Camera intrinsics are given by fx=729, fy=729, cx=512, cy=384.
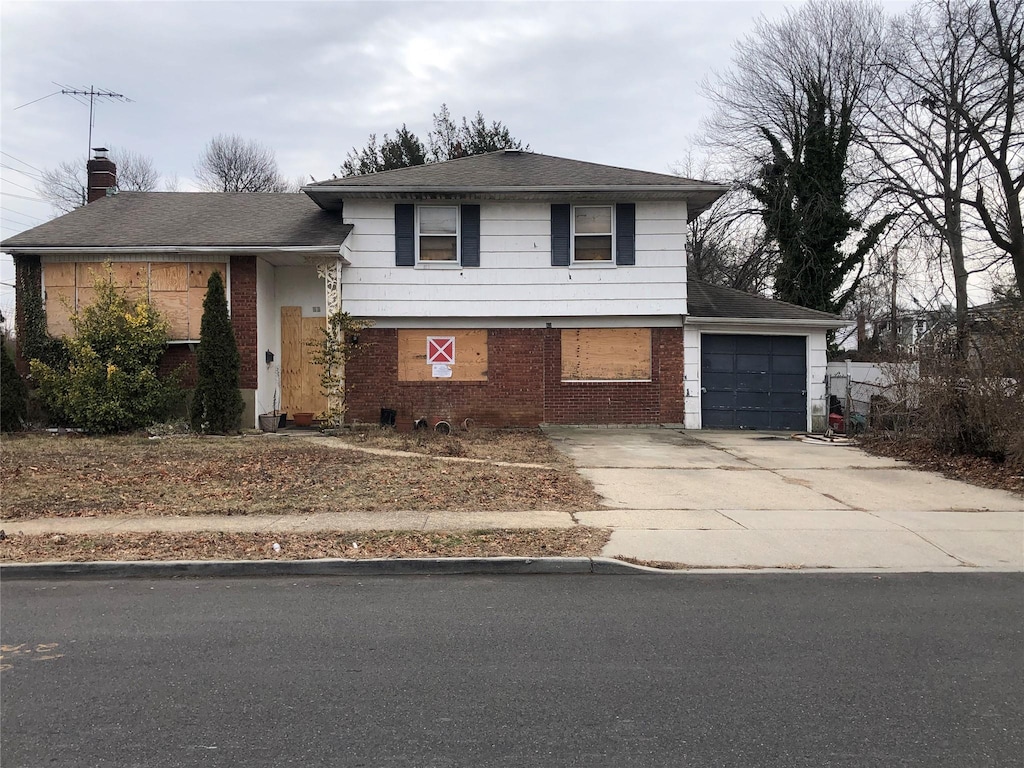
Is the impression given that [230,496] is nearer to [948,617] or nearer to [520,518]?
[520,518]

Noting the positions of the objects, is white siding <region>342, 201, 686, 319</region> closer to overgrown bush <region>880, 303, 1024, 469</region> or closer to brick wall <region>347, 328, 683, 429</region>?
brick wall <region>347, 328, 683, 429</region>

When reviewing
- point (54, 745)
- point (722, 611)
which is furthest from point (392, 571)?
point (54, 745)

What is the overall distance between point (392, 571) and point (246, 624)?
5.16ft

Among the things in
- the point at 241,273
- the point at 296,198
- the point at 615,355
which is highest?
the point at 296,198

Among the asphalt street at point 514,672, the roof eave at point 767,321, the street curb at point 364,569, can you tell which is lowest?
the asphalt street at point 514,672

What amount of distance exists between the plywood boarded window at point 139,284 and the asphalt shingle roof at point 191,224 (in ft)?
1.72

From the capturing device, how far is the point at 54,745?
3418 mm

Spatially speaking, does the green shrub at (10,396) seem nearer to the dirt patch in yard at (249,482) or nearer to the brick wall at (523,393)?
the dirt patch in yard at (249,482)

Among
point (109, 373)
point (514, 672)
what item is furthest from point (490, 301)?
point (514, 672)

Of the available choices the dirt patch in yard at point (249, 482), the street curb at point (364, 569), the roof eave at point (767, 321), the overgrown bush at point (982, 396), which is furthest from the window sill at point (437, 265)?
the street curb at point (364, 569)

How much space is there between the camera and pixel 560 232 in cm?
1712

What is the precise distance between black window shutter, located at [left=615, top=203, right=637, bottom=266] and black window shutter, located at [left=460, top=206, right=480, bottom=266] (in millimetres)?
3271

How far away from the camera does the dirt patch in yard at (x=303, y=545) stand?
663 cm

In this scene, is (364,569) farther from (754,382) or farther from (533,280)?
(754,382)
